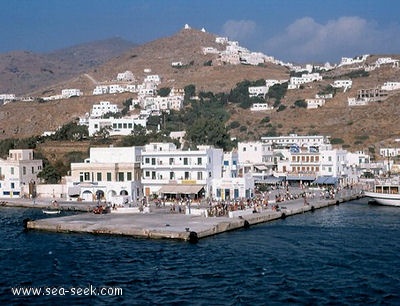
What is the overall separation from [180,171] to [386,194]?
67.9 feet

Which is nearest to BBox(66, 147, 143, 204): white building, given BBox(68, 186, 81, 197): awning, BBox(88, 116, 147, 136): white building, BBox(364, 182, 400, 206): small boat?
BBox(68, 186, 81, 197): awning

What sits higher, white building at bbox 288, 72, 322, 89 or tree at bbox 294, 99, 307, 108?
white building at bbox 288, 72, 322, 89

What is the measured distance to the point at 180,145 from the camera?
90.4m

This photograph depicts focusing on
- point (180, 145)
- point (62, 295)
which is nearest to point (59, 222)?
point (62, 295)

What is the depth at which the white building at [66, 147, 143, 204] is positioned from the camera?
6047 centimetres

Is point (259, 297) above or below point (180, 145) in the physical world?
below

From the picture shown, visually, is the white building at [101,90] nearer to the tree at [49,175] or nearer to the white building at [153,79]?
the white building at [153,79]

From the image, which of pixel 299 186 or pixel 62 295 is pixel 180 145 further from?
pixel 62 295

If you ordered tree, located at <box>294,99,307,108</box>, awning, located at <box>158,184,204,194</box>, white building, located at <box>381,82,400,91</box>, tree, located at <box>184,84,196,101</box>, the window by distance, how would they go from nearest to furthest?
awning, located at <box>158,184,204,194</box>, the window, white building, located at <box>381,82,400,91</box>, tree, located at <box>294,99,307,108</box>, tree, located at <box>184,84,196,101</box>

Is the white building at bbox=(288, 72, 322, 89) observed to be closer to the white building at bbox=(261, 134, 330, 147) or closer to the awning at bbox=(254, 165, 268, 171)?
the white building at bbox=(261, 134, 330, 147)

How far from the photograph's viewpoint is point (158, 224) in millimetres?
45281

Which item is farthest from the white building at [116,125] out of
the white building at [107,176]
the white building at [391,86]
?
the white building at [391,86]

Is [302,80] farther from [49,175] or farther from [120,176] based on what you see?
[120,176]

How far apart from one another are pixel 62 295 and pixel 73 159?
57770mm
